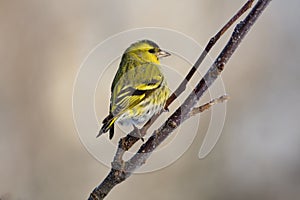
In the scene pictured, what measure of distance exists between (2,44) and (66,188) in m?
0.34

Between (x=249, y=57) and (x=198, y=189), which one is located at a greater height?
(x=249, y=57)

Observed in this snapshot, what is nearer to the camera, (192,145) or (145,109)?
(145,109)

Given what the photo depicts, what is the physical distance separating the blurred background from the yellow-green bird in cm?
21

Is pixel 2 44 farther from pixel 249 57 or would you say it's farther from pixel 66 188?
pixel 249 57

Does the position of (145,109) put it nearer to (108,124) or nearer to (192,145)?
(108,124)

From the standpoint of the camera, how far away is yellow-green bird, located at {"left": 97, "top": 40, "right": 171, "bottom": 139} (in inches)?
23.7

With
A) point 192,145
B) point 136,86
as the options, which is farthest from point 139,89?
point 192,145

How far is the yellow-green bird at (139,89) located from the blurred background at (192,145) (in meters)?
0.21

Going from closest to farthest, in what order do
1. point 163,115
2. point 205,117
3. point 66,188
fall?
point 163,115 → point 205,117 → point 66,188

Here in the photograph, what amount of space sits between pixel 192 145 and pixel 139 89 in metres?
0.24

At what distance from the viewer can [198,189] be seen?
A: 2.77 feet

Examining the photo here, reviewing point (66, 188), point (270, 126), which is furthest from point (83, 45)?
point (270, 126)

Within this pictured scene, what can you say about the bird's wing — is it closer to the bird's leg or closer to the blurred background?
the bird's leg

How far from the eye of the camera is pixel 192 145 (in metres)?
0.80
